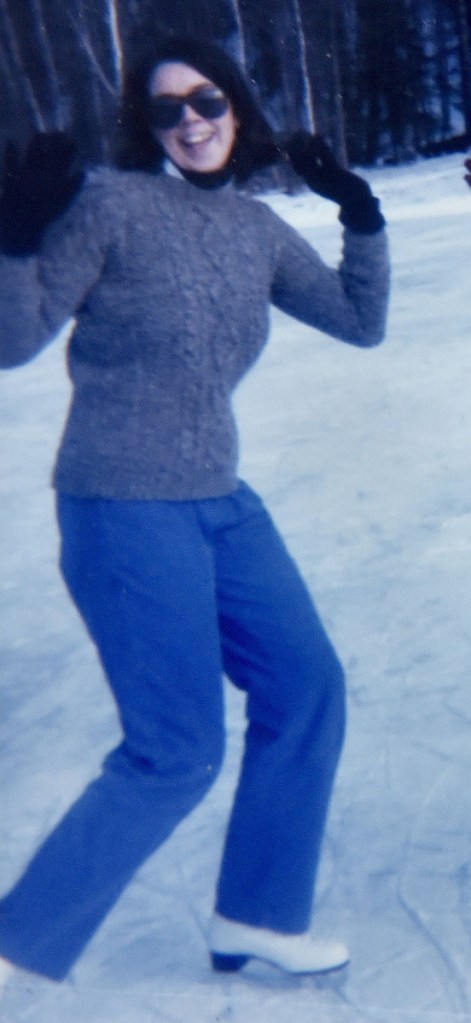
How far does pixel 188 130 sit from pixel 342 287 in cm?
34

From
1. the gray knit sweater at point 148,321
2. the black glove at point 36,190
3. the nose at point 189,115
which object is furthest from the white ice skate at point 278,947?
the nose at point 189,115

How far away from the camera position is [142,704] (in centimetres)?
159

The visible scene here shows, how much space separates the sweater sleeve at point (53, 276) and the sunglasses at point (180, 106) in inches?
7.5

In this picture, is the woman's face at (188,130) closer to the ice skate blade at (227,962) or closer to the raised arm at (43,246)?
the raised arm at (43,246)

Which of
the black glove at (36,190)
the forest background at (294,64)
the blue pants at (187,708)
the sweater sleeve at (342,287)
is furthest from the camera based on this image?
the forest background at (294,64)

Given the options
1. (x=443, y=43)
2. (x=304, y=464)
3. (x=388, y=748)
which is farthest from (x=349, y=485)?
(x=443, y=43)

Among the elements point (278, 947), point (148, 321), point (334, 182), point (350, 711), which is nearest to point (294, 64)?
point (350, 711)

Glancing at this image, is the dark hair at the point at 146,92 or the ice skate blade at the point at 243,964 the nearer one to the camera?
the dark hair at the point at 146,92

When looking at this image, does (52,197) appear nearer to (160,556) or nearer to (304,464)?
(160,556)

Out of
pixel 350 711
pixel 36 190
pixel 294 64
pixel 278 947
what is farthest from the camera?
pixel 294 64

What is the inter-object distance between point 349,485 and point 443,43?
1664cm

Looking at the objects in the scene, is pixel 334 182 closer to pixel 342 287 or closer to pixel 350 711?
pixel 342 287

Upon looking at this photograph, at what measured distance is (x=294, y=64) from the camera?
17062 mm

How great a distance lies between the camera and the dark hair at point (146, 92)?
1674 mm
